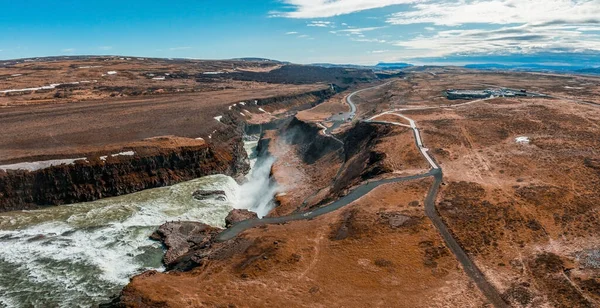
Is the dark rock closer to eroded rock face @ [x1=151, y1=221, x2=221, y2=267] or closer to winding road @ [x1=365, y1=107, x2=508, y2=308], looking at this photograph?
eroded rock face @ [x1=151, y1=221, x2=221, y2=267]

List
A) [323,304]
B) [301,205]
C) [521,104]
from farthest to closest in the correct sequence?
[521,104] < [301,205] < [323,304]

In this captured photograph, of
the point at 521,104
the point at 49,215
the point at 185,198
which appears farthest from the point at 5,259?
the point at 521,104

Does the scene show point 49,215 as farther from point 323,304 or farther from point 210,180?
point 323,304

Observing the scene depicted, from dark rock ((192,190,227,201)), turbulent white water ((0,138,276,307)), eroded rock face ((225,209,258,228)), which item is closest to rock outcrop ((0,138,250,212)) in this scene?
turbulent white water ((0,138,276,307))

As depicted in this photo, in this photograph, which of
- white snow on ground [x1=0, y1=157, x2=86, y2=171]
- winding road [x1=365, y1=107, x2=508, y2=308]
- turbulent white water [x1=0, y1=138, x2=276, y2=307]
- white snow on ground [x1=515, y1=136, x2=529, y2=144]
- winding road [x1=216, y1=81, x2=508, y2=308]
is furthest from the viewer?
white snow on ground [x1=515, y1=136, x2=529, y2=144]

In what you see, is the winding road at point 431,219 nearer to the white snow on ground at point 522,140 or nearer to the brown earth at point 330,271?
the brown earth at point 330,271

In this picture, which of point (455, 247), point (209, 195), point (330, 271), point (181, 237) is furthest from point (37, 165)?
point (455, 247)
